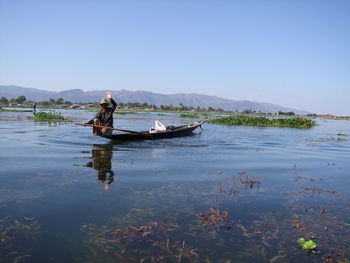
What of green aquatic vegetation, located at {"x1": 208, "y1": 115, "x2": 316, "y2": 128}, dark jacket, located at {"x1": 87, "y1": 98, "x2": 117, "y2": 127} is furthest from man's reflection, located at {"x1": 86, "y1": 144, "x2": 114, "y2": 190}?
green aquatic vegetation, located at {"x1": 208, "y1": 115, "x2": 316, "y2": 128}

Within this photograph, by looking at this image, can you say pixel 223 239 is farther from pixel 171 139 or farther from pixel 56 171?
pixel 171 139

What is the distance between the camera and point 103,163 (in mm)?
9570

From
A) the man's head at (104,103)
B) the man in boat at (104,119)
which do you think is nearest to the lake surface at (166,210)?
the man in boat at (104,119)

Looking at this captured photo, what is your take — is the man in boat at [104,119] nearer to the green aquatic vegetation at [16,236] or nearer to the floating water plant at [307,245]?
the green aquatic vegetation at [16,236]

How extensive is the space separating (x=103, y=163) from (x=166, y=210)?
453cm

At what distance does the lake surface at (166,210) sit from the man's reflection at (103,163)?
0.06 metres

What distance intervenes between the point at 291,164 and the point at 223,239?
732cm

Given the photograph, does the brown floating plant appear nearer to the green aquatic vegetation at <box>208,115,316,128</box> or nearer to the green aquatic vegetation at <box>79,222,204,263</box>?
the green aquatic vegetation at <box>79,222,204,263</box>

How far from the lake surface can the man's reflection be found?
58 mm

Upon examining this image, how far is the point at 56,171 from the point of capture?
817cm

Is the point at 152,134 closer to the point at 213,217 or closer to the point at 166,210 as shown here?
the point at 166,210

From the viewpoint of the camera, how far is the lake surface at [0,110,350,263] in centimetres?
414

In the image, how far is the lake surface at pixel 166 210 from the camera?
4.14 meters

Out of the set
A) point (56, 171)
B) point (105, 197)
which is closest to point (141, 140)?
point (56, 171)
